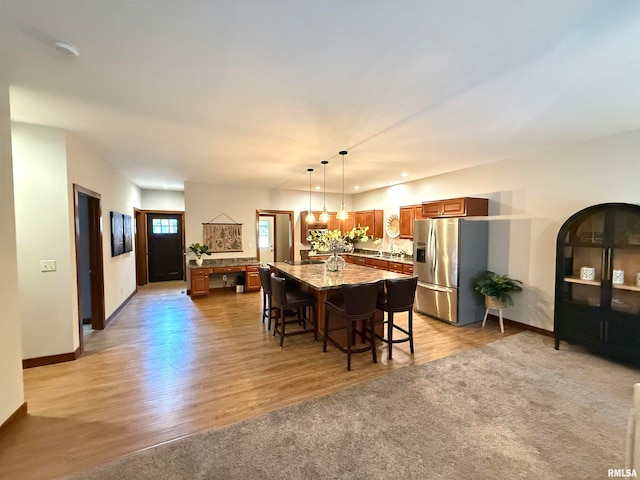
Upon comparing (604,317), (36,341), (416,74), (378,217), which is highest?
(416,74)

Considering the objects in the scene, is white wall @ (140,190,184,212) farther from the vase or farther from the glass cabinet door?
the glass cabinet door

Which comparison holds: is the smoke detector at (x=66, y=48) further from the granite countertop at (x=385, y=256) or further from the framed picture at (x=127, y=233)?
the granite countertop at (x=385, y=256)

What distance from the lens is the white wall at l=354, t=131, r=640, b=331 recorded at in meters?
3.44

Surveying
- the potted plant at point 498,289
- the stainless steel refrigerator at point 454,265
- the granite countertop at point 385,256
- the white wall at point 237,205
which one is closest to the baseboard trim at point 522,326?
the stainless steel refrigerator at point 454,265

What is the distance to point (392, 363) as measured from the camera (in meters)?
3.27

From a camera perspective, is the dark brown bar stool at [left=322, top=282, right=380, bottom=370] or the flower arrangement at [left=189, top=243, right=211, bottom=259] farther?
the flower arrangement at [left=189, top=243, right=211, bottom=259]

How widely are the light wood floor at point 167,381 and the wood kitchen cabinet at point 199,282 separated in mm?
1569

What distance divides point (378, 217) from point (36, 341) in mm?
6774

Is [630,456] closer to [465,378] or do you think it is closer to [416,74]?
[465,378]

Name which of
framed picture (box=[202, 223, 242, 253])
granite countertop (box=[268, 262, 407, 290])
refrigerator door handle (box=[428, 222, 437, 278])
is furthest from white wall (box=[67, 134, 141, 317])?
refrigerator door handle (box=[428, 222, 437, 278])

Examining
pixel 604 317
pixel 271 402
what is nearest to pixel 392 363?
pixel 271 402

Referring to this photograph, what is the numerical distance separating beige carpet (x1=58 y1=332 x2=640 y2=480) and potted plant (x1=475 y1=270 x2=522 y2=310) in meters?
1.37

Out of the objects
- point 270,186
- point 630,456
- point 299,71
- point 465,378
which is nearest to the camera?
point 630,456

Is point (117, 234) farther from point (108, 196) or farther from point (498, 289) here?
point (498, 289)
